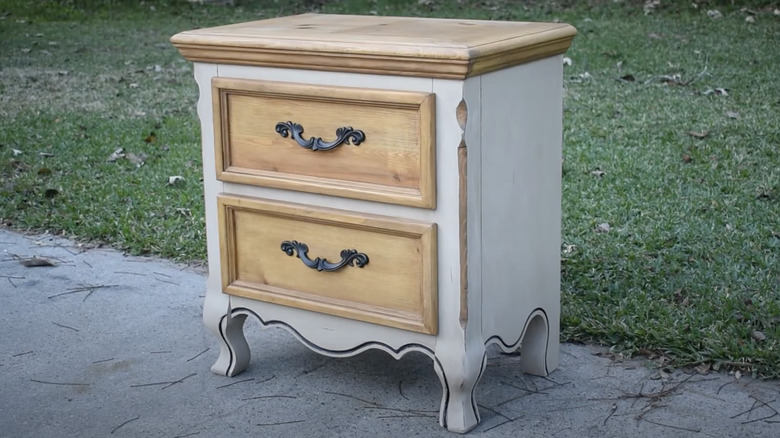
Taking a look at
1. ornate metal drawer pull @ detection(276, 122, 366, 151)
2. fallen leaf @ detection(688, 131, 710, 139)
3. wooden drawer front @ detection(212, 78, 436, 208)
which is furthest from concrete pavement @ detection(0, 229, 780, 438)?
fallen leaf @ detection(688, 131, 710, 139)

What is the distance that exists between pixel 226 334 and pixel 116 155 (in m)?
2.70

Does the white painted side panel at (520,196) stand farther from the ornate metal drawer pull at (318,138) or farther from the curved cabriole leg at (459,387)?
the ornate metal drawer pull at (318,138)

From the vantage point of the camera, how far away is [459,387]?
2.68 metres

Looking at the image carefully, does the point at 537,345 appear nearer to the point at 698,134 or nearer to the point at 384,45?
the point at 384,45

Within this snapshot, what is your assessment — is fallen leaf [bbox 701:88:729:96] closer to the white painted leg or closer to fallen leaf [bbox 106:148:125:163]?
fallen leaf [bbox 106:148:125:163]

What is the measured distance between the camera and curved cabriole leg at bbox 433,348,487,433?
2652 mm

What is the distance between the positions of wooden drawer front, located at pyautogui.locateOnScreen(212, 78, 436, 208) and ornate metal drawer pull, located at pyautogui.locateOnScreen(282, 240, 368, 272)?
6.3 inches

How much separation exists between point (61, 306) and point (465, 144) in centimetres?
185

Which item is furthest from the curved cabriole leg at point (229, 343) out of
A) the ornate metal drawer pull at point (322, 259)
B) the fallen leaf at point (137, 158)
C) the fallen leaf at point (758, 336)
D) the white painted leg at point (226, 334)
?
the fallen leaf at point (137, 158)

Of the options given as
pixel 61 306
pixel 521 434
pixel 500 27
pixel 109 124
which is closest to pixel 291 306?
pixel 521 434

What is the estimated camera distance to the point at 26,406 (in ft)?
9.64

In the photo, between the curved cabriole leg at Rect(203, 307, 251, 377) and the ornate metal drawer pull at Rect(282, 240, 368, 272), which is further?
the curved cabriole leg at Rect(203, 307, 251, 377)

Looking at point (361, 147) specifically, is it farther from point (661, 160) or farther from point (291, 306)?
point (661, 160)

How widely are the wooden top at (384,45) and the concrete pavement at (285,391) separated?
0.93 metres
